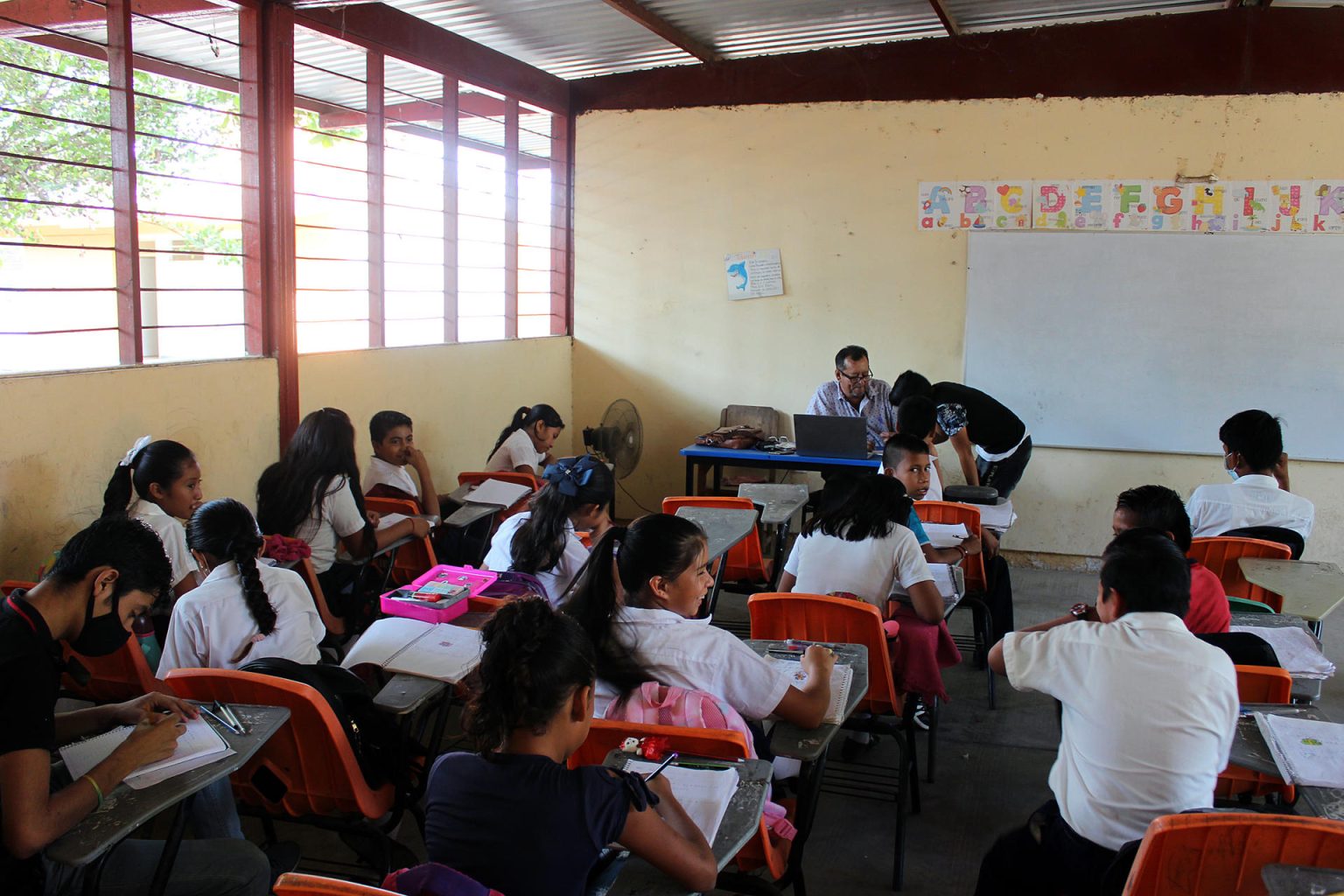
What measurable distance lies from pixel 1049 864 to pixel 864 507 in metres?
1.31

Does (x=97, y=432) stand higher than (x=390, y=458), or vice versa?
(x=97, y=432)

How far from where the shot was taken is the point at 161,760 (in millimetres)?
1934

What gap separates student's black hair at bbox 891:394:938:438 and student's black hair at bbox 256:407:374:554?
2.36 m

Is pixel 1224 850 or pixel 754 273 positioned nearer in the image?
pixel 1224 850

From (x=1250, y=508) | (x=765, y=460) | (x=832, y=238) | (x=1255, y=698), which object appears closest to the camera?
(x=1255, y=698)

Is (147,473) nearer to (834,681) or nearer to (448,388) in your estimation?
(834,681)

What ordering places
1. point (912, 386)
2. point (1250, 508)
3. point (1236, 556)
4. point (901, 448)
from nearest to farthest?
point (1236, 556), point (1250, 508), point (901, 448), point (912, 386)

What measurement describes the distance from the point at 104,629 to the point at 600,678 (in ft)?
3.03

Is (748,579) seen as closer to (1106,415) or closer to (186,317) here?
(1106,415)

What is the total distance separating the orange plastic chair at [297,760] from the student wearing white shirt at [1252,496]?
3.11 metres

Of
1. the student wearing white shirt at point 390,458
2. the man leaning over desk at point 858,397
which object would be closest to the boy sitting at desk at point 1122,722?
the student wearing white shirt at point 390,458

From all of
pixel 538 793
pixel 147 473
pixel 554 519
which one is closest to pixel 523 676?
pixel 538 793

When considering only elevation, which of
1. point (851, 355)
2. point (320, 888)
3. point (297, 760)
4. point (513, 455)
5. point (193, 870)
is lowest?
point (193, 870)

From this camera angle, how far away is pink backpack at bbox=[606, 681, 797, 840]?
6.77ft
